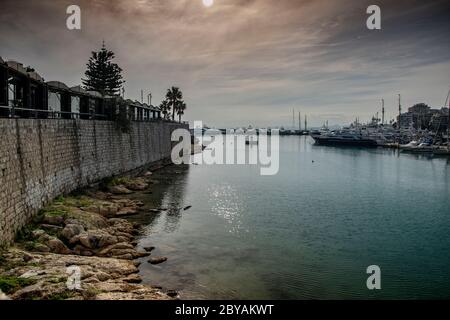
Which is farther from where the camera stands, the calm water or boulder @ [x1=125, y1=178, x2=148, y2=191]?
boulder @ [x1=125, y1=178, x2=148, y2=191]

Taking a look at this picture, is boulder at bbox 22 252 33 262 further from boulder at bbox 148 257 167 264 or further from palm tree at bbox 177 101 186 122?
palm tree at bbox 177 101 186 122

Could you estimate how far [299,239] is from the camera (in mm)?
20984

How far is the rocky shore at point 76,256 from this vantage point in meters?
11.2

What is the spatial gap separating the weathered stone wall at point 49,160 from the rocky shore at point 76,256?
3.26ft

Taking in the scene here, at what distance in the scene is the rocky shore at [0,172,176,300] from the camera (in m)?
11.2

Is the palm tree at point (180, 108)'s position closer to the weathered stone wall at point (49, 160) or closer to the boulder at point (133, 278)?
the weathered stone wall at point (49, 160)

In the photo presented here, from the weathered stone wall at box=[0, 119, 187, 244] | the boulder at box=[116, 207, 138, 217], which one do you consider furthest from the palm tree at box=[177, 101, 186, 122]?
→ the boulder at box=[116, 207, 138, 217]

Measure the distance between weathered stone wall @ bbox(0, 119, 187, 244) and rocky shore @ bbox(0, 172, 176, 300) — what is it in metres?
0.99

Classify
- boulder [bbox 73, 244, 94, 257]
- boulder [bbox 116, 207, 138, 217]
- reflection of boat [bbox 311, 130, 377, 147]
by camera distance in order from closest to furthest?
boulder [bbox 73, 244, 94, 257]
boulder [bbox 116, 207, 138, 217]
reflection of boat [bbox 311, 130, 377, 147]

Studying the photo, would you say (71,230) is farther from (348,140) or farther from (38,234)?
(348,140)

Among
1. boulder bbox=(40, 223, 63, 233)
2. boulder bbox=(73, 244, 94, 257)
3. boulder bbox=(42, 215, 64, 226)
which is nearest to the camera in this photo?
boulder bbox=(73, 244, 94, 257)

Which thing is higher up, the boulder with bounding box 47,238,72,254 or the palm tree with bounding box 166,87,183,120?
the palm tree with bounding box 166,87,183,120
